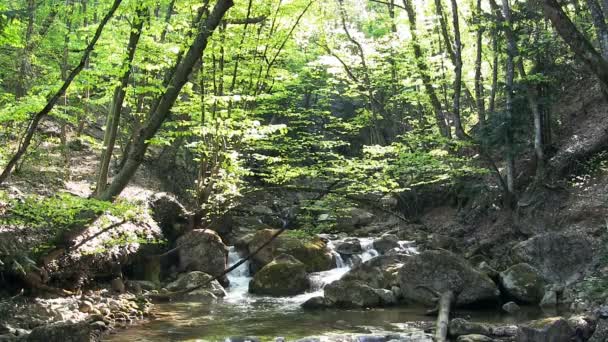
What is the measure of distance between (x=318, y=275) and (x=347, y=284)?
2.88 m

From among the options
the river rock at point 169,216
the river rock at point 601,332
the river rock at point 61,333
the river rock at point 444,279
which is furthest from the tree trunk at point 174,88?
the river rock at point 169,216

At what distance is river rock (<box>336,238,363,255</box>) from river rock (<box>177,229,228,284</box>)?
4.31 meters

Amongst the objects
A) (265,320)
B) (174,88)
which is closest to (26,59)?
(265,320)

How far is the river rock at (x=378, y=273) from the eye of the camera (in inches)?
518

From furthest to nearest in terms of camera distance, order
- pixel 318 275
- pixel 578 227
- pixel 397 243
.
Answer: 1. pixel 397 243
2. pixel 318 275
3. pixel 578 227

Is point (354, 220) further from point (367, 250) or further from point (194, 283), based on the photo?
point (194, 283)

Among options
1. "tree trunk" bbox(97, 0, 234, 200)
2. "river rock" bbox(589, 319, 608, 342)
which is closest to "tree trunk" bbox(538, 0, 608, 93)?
"tree trunk" bbox(97, 0, 234, 200)

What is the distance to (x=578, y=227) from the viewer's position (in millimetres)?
13531

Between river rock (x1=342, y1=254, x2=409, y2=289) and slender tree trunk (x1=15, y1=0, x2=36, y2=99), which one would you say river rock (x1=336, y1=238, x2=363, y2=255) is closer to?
river rock (x1=342, y1=254, x2=409, y2=289)

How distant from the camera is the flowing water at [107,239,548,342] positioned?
369 inches

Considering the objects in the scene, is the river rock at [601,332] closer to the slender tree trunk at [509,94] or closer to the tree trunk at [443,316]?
the tree trunk at [443,316]

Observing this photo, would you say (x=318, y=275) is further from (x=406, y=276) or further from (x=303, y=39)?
(x=303, y=39)

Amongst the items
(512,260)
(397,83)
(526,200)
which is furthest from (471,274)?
(397,83)

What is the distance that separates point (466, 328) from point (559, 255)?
498cm
